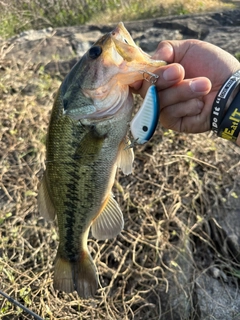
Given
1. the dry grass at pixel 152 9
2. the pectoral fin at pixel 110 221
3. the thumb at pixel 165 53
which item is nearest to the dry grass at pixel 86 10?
the dry grass at pixel 152 9

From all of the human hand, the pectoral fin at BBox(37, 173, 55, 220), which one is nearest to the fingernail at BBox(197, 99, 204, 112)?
the human hand

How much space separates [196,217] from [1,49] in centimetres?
366

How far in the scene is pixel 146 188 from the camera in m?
3.97

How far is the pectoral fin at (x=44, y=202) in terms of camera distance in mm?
2225

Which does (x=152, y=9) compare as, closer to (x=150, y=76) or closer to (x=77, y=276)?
(x=150, y=76)

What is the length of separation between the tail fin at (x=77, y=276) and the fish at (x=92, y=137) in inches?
3.9

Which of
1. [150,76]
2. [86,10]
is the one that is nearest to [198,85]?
[150,76]

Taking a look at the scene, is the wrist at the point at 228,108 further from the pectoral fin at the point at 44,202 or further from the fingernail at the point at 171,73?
the pectoral fin at the point at 44,202

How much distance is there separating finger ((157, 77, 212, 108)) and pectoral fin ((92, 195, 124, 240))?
26.3 inches

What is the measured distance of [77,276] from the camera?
2.38 meters

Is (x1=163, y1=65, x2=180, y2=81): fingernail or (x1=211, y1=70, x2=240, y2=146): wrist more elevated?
(x1=163, y1=65, x2=180, y2=81): fingernail

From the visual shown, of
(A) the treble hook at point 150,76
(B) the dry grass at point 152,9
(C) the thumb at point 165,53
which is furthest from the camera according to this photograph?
(B) the dry grass at point 152,9

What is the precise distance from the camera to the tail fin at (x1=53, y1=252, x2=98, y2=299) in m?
2.37

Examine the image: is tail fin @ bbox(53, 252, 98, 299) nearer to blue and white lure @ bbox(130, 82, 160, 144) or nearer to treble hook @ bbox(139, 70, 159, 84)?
blue and white lure @ bbox(130, 82, 160, 144)
